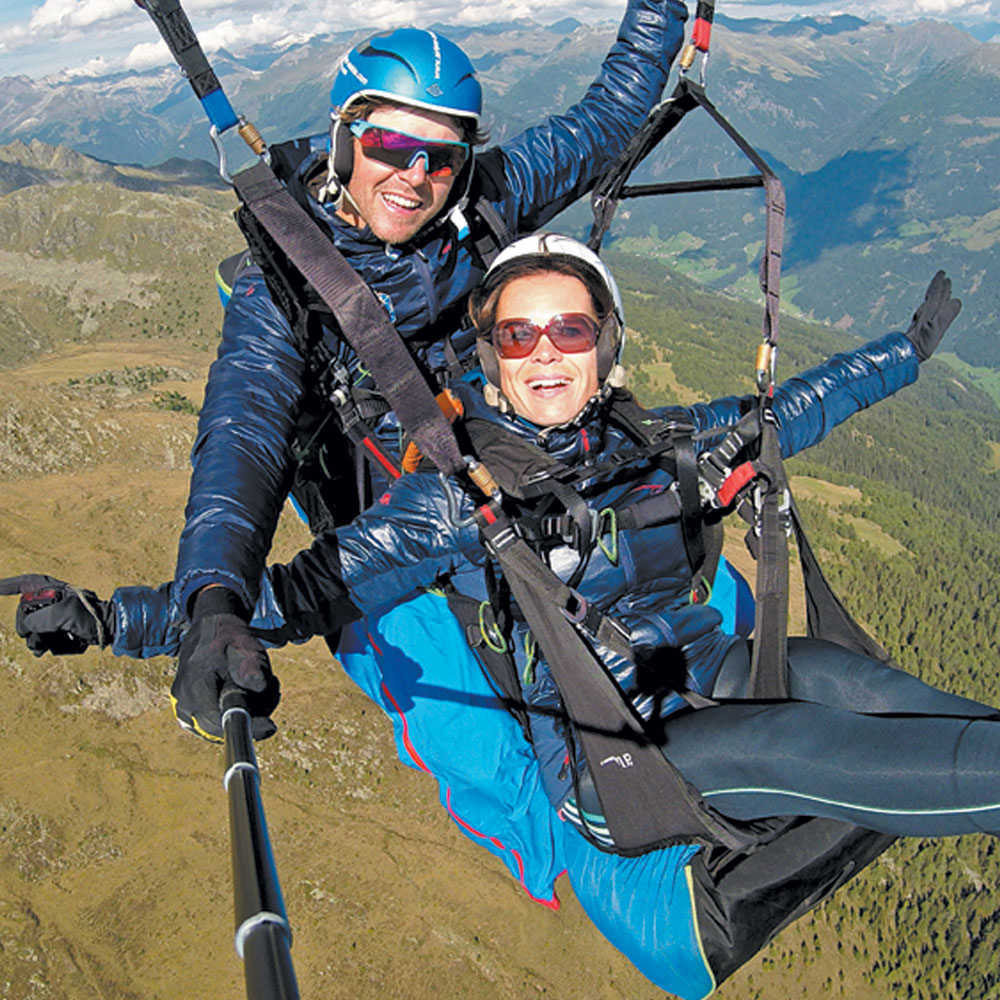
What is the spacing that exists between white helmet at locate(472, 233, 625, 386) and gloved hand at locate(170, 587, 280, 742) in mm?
2255

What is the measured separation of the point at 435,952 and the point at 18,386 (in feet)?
60.9

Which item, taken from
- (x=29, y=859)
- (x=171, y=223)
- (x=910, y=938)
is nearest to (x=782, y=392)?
(x=29, y=859)

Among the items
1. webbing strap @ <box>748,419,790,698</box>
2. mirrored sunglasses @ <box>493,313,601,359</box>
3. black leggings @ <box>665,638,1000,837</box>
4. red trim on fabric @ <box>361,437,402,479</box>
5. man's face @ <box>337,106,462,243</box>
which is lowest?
black leggings @ <box>665,638,1000,837</box>

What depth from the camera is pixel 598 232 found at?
577cm

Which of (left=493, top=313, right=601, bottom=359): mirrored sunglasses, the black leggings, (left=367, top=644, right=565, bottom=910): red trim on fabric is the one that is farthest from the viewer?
(left=367, top=644, right=565, bottom=910): red trim on fabric

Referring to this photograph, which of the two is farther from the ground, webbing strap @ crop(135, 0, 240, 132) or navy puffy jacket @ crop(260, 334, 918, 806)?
webbing strap @ crop(135, 0, 240, 132)

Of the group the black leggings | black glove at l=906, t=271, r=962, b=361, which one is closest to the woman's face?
the black leggings

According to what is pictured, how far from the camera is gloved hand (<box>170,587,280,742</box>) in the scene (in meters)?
2.77

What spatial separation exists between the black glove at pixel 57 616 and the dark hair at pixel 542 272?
251 centimetres

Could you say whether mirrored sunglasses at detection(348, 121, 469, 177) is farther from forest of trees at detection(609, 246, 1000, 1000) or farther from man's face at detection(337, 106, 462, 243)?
forest of trees at detection(609, 246, 1000, 1000)

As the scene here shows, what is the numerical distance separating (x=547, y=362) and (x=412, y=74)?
72.5 inches

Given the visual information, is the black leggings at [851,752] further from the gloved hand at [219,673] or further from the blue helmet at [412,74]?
the blue helmet at [412,74]

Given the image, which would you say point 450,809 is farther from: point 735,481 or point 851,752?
point 735,481

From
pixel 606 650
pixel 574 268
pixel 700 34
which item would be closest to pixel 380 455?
pixel 574 268
